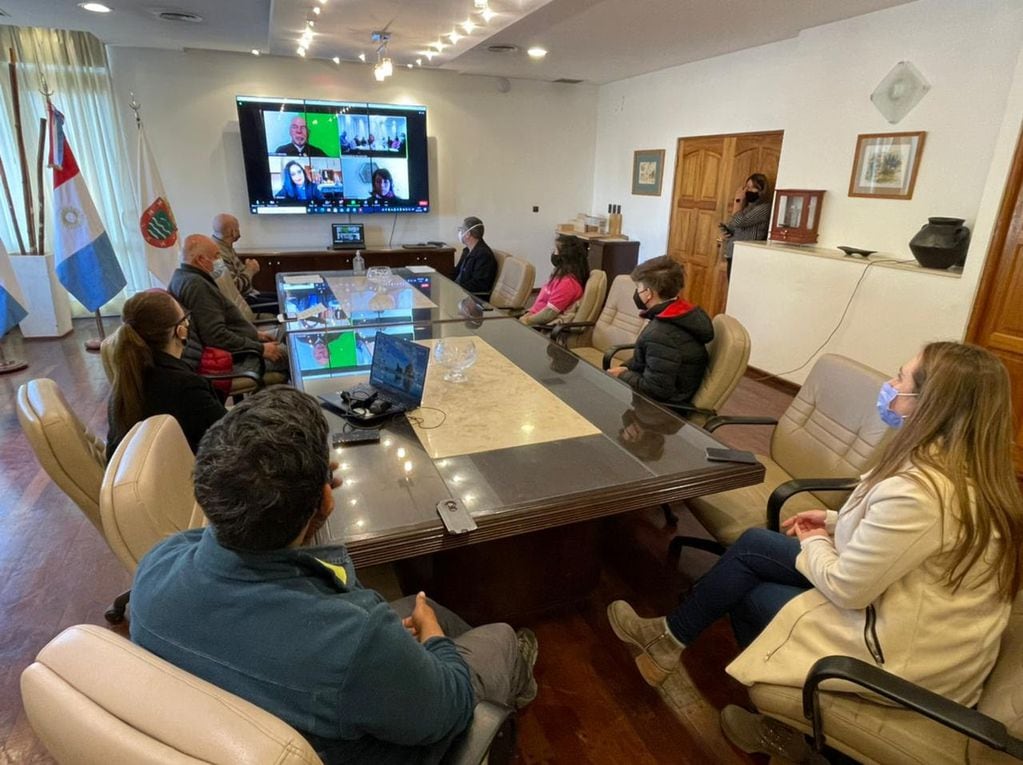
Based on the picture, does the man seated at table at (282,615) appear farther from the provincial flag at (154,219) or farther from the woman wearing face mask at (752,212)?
the provincial flag at (154,219)

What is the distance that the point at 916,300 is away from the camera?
3.28 meters

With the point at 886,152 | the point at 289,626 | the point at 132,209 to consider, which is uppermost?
the point at 886,152

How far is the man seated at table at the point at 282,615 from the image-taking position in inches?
29.0

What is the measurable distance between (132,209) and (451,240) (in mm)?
3261

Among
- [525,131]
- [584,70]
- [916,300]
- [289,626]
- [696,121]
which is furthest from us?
[525,131]

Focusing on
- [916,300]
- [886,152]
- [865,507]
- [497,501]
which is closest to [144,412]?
[497,501]

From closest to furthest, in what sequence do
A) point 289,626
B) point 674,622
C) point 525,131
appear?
point 289,626 → point 674,622 → point 525,131

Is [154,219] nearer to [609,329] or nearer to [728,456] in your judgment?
[609,329]

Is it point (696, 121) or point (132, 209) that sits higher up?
point (696, 121)

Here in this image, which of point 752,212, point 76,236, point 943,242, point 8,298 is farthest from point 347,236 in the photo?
point 943,242

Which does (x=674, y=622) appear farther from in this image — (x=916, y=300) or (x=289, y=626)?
(x=916, y=300)

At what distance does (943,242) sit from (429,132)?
16.4 feet

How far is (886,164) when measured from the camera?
3.62 meters

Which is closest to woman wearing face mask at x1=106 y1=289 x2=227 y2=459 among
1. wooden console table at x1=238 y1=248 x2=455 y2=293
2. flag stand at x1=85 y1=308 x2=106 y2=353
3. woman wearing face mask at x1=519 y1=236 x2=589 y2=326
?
woman wearing face mask at x1=519 y1=236 x2=589 y2=326
